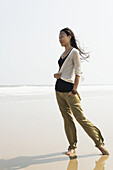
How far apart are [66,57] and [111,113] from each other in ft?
11.0

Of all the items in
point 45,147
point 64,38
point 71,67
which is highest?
point 64,38

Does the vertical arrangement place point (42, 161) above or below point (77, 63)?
below

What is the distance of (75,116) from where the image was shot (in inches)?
106

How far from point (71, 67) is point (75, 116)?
0.59m

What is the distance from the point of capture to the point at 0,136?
3.65m

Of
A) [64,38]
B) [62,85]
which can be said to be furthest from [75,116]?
[64,38]

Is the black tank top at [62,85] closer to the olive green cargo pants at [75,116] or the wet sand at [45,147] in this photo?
the olive green cargo pants at [75,116]

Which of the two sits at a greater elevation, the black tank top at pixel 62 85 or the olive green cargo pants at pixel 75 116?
the black tank top at pixel 62 85

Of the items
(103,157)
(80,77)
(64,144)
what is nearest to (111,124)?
(64,144)

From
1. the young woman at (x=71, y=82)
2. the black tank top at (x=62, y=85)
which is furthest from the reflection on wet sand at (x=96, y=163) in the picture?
the black tank top at (x=62, y=85)

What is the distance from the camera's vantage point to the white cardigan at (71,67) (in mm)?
2621

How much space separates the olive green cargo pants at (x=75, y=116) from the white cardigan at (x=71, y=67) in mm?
204

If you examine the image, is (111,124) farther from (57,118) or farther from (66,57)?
(66,57)

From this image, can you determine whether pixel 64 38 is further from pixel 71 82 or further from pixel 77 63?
pixel 71 82
